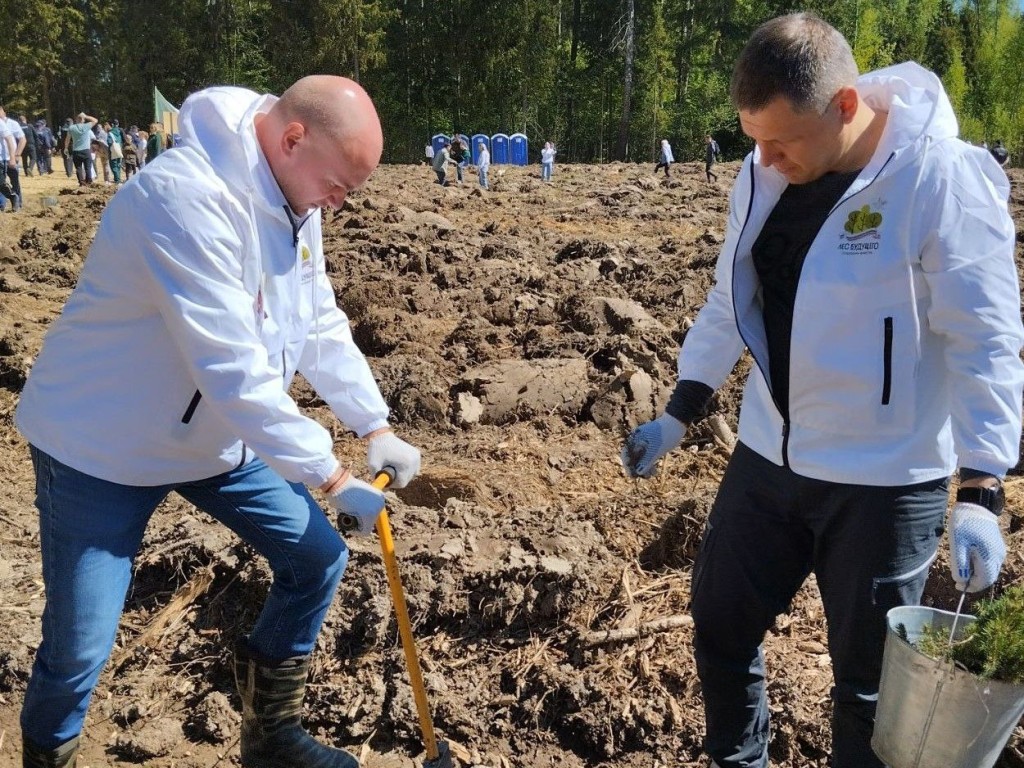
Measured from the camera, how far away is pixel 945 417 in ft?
7.07

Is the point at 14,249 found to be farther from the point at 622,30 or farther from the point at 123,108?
the point at 123,108

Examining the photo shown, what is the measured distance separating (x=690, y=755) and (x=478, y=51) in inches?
1750

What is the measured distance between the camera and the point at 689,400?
264 cm

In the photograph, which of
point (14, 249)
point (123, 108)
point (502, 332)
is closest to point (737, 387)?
point (502, 332)

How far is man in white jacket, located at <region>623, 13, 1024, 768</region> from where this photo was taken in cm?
201

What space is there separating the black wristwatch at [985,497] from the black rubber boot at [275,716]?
182 centimetres

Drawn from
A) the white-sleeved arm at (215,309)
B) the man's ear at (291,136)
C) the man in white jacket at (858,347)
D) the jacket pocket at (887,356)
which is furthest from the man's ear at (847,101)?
the white-sleeved arm at (215,309)

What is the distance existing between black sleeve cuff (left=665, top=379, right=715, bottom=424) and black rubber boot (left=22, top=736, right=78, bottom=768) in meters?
1.77

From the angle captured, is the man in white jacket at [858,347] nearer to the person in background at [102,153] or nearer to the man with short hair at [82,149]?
the man with short hair at [82,149]

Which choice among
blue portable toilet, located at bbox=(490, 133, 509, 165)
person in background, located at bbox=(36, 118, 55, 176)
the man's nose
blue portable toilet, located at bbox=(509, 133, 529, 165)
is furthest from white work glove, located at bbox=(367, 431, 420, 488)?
blue portable toilet, located at bbox=(509, 133, 529, 165)

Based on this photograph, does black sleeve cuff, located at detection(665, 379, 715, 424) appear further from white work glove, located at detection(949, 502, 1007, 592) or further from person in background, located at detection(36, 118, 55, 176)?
person in background, located at detection(36, 118, 55, 176)

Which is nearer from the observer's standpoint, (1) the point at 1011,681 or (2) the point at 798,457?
(1) the point at 1011,681

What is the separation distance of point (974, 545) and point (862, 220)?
28.8 inches

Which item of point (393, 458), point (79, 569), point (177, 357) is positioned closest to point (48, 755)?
point (79, 569)
